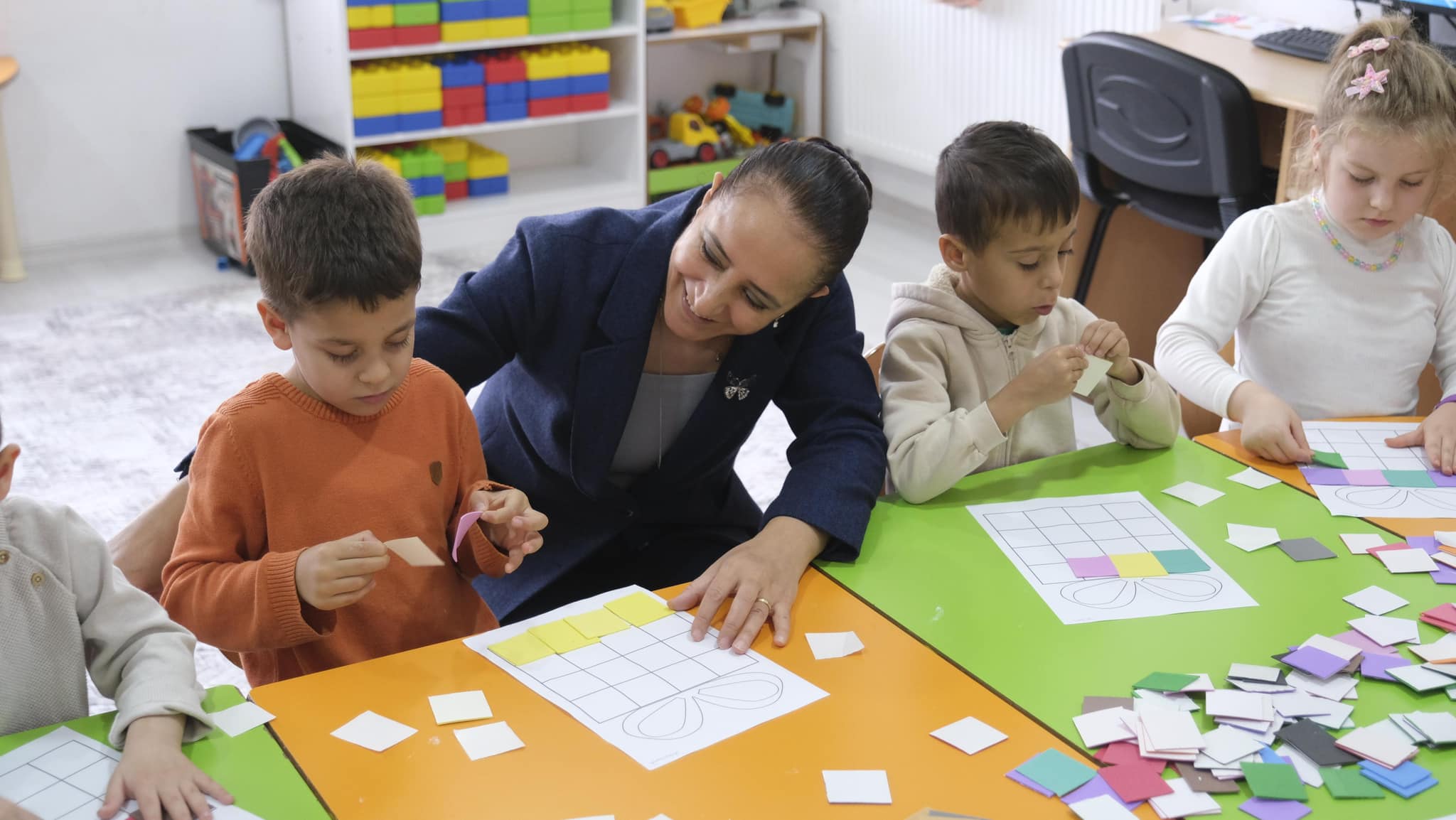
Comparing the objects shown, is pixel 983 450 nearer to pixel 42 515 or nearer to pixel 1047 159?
pixel 1047 159

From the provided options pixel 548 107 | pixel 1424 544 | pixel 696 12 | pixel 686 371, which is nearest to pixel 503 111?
pixel 548 107

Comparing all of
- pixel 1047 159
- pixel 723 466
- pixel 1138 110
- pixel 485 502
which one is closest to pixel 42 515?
pixel 485 502

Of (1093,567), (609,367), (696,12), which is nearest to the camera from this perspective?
(1093,567)

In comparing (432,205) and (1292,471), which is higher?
(1292,471)

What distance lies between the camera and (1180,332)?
71.6 inches

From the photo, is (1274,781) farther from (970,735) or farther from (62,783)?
(62,783)

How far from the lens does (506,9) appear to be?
162 inches

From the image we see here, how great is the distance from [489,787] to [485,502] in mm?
371

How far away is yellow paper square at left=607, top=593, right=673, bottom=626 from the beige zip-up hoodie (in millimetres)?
348

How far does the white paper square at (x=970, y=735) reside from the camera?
3.47 feet

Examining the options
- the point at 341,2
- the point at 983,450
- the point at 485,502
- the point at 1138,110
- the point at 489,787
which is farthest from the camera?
the point at 341,2

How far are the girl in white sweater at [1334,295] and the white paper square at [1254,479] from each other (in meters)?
0.20

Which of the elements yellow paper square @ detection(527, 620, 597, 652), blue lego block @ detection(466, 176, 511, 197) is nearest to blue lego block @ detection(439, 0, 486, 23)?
blue lego block @ detection(466, 176, 511, 197)

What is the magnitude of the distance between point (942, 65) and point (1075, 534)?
3236 mm
